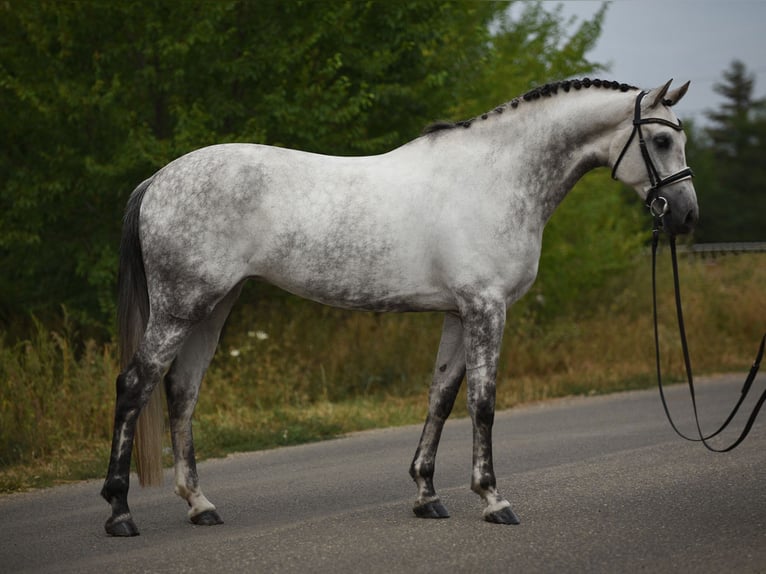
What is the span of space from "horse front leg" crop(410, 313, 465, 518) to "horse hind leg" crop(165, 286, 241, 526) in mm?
1224

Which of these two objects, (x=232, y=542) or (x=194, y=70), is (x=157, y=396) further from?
(x=194, y=70)

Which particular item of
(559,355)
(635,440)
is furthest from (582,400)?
(635,440)

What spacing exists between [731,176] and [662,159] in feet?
190

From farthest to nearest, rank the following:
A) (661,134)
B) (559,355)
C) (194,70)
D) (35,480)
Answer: (559,355)
(194,70)
(35,480)
(661,134)

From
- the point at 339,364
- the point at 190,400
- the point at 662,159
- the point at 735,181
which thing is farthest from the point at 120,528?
the point at 735,181

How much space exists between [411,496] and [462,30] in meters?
10.2

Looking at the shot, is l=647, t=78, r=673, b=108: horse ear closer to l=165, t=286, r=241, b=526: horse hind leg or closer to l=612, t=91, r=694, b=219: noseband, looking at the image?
l=612, t=91, r=694, b=219: noseband

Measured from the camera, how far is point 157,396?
587cm

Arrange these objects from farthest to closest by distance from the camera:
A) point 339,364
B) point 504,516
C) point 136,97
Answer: point 339,364 < point 136,97 < point 504,516

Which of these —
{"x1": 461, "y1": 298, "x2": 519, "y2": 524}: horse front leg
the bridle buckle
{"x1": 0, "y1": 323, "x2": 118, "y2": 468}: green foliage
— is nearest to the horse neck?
the bridle buckle

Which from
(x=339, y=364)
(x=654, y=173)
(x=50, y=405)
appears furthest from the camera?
(x=339, y=364)

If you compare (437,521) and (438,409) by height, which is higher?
(438,409)

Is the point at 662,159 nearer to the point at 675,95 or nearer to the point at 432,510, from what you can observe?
the point at 675,95

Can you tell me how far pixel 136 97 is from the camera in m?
11.7
